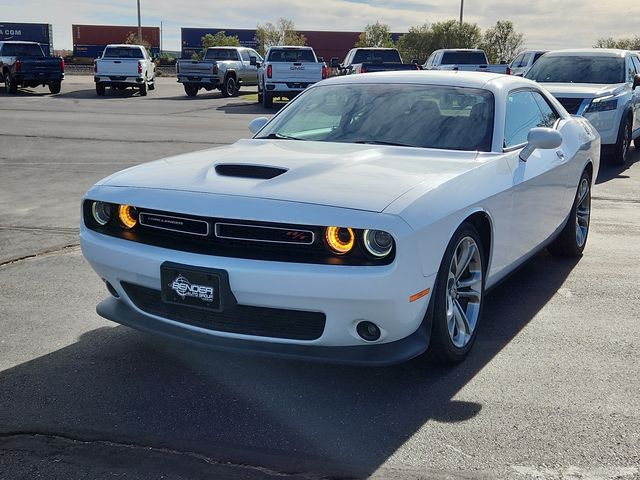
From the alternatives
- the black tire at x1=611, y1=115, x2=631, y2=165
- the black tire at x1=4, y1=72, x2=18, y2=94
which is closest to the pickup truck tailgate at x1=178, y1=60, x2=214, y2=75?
the black tire at x1=4, y1=72, x2=18, y2=94

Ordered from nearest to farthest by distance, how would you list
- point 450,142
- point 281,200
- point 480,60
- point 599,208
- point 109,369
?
point 281,200, point 109,369, point 450,142, point 599,208, point 480,60

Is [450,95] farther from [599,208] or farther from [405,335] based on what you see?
[599,208]

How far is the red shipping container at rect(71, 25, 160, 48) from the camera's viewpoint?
98.2 m

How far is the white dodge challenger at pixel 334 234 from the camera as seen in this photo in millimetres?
3629

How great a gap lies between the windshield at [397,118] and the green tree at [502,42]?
57662 millimetres

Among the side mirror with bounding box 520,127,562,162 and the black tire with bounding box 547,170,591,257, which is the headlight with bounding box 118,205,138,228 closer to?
the side mirror with bounding box 520,127,562,162

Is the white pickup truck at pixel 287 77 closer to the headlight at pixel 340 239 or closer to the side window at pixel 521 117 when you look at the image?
the side window at pixel 521 117

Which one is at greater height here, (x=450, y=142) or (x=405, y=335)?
(x=450, y=142)

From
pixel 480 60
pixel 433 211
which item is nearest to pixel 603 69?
pixel 433 211

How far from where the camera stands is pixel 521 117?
18.2ft

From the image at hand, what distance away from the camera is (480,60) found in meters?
28.0

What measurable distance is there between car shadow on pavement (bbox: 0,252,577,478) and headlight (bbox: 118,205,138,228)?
76 cm

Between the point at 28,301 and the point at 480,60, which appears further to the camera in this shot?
the point at 480,60

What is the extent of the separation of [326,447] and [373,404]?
1.70 ft
